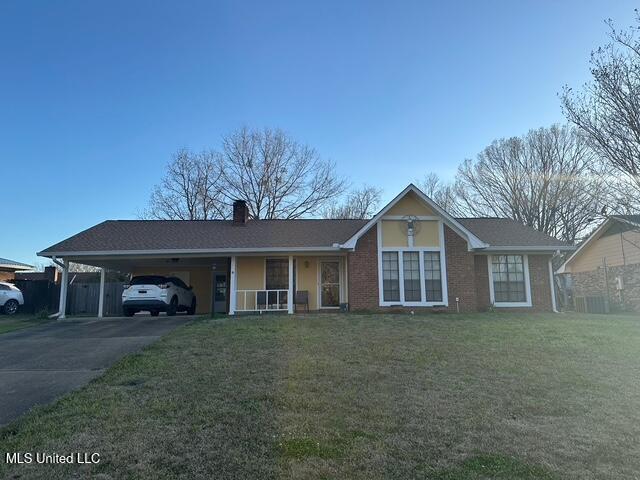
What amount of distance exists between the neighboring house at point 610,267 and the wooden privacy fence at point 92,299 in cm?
2155

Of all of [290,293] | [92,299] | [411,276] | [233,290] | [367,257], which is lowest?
[92,299]

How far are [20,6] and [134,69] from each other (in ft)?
10.4

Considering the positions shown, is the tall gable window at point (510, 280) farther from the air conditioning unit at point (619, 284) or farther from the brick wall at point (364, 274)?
the air conditioning unit at point (619, 284)

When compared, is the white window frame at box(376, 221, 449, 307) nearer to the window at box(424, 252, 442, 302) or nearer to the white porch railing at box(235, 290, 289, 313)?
the window at box(424, 252, 442, 302)

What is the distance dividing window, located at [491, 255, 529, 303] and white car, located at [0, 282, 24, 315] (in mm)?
20122

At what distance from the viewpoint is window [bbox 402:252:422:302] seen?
15.4 metres

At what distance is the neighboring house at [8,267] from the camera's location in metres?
27.1

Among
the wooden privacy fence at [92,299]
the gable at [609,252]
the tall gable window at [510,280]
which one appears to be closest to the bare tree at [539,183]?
the gable at [609,252]

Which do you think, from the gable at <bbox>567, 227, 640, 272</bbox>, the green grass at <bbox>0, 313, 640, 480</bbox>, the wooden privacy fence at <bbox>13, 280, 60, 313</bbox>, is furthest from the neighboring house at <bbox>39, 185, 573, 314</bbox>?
the gable at <bbox>567, 227, 640, 272</bbox>

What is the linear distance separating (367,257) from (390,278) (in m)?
1.08

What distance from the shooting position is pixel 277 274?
17219mm

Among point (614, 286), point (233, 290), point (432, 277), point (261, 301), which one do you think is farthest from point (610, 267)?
point (233, 290)

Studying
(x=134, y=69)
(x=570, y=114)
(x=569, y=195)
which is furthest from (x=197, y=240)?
(x=569, y=195)

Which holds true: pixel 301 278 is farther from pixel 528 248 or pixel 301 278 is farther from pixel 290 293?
pixel 528 248
